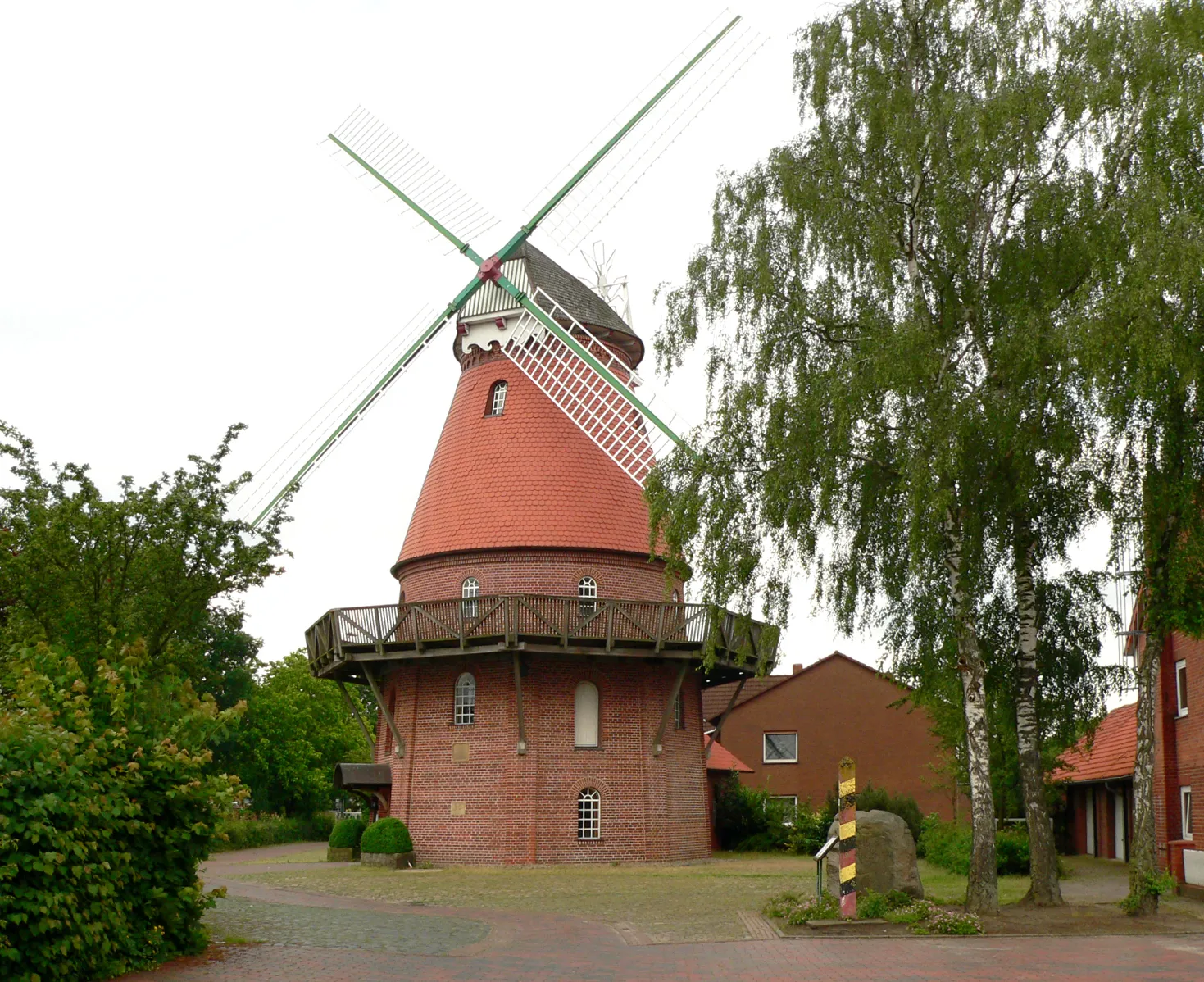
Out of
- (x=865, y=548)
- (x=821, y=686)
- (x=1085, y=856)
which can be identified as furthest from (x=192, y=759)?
(x=821, y=686)

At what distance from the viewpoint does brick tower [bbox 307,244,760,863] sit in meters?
26.5

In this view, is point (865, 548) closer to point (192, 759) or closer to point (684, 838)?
point (192, 759)

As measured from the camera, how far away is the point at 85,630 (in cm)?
1788

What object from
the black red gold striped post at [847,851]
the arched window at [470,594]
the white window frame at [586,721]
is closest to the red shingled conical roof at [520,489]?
the arched window at [470,594]

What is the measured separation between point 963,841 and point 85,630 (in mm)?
17083

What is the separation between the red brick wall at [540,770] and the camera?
26609 millimetres

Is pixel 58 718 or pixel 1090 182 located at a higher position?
pixel 1090 182

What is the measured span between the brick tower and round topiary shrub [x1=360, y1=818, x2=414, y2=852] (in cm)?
49

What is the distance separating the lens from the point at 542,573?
2738 centimetres

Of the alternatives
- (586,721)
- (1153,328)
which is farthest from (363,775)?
(1153,328)

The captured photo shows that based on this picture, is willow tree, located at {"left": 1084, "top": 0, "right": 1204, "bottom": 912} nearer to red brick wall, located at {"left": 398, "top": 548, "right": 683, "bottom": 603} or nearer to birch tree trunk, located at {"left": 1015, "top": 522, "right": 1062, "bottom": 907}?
birch tree trunk, located at {"left": 1015, "top": 522, "right": 1062, "bottom": 907}

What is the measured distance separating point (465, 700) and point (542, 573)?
326cm

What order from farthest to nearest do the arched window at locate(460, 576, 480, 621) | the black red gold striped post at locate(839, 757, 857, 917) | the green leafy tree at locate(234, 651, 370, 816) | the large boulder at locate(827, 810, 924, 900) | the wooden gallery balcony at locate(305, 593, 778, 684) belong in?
the green leafy tree at locate(234, 651, 370, 816)
the arched window at locate(460, 576, 480, 621)
the wooden gallery balcony at locate(305, 593, 778, 684)
the large boulder at locate(827, 810, 924, 900)
the black red gold striped post at locate(839, 757, 857, 917)

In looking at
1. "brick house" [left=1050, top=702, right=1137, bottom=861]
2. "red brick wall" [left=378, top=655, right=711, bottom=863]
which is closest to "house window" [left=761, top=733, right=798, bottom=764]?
"brick house" [left=1050, top=702, right=1137, bottom=861]
